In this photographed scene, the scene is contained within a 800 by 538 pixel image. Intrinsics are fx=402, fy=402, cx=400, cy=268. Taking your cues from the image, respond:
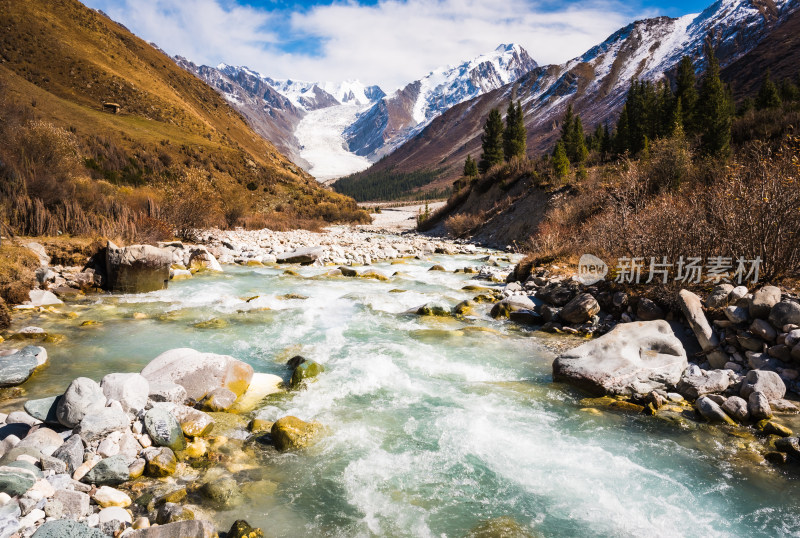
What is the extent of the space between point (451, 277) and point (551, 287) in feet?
19.6

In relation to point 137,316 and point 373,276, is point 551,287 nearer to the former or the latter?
point 373,276

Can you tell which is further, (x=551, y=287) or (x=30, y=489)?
(x=551, y=287)

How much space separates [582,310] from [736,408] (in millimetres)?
4341

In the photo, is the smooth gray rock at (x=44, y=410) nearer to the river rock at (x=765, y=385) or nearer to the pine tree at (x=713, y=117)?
the river rock at (x=765, y=385)

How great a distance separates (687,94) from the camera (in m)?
46.9

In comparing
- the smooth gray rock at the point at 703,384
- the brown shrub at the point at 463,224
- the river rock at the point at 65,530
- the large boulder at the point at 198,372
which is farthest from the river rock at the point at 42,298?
the brown shrub at the point at 463,224

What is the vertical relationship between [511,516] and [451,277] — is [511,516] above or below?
below

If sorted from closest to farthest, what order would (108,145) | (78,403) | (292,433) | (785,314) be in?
(78,403)
(292,433)
(785,314)
(108,145)

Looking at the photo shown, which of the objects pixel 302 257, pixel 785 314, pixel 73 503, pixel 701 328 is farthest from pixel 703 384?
pixel 302 257

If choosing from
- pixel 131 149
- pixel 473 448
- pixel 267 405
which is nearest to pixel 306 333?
pixel 267 405

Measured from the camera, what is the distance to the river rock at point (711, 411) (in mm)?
5770

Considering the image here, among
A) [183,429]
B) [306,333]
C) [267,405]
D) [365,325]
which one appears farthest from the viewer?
[365,325]

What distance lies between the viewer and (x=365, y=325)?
34.7 feet

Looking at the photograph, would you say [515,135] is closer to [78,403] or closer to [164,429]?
[164,429]
